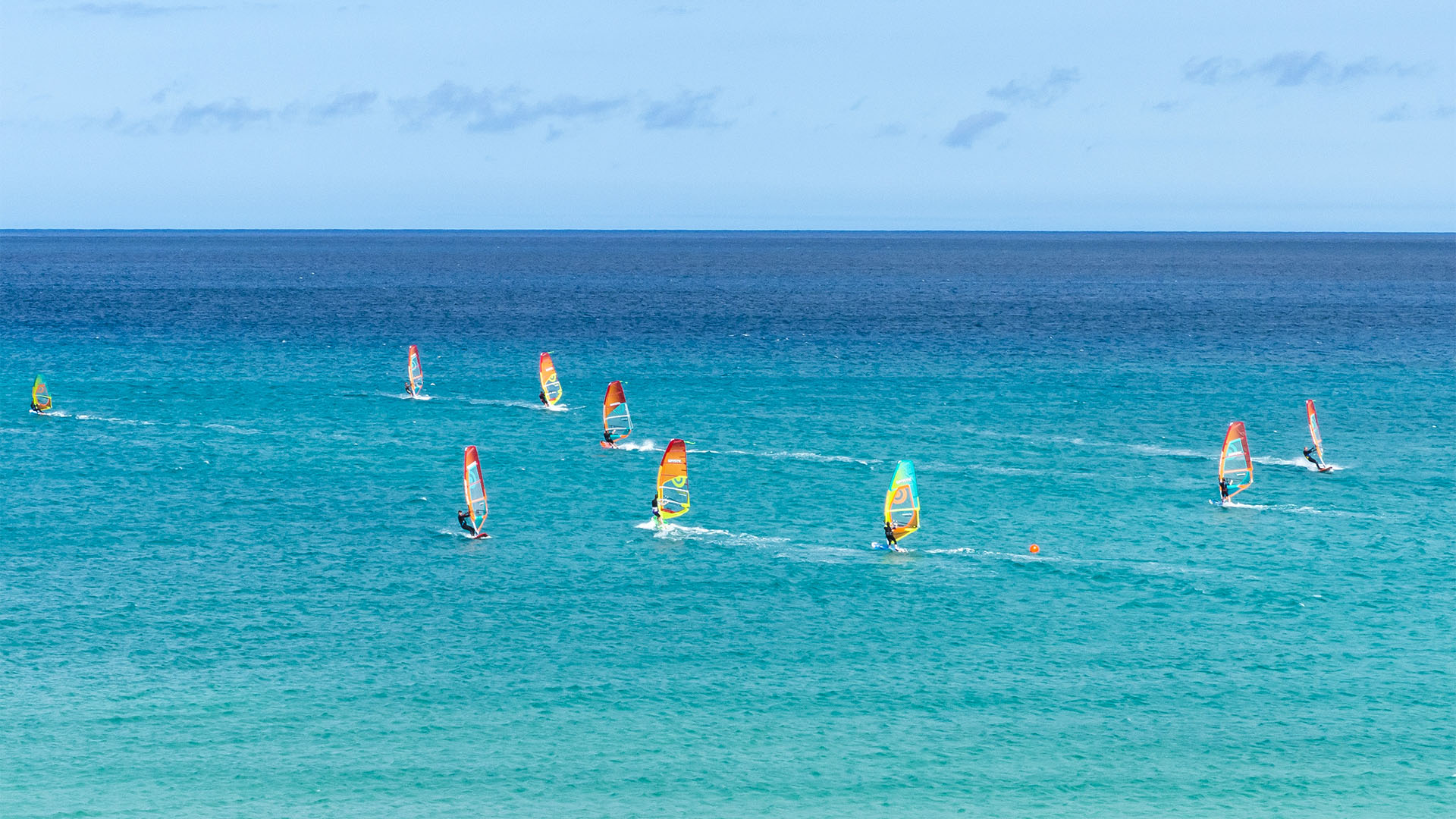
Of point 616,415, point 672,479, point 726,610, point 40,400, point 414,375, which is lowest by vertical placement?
point 726,610

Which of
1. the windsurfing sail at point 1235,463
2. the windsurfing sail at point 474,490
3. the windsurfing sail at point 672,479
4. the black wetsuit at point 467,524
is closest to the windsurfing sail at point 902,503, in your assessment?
the windsurfing sail at point 672,479

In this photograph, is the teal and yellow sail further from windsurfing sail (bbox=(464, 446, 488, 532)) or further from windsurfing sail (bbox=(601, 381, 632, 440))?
windsurfing sail (bbox=(601, 381, 632, 440))

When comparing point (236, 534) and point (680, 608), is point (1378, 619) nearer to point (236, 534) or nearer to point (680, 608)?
point (680, 608)

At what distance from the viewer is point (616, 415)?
78.8m

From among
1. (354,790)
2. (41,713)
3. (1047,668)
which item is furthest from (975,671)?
(41,713)

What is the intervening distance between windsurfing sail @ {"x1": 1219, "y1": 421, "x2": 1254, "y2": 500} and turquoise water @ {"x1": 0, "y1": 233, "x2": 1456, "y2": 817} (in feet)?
3.29

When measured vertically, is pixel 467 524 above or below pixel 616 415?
below

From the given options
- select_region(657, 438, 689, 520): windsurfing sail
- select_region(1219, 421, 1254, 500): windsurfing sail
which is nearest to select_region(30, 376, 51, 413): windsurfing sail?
select_region(657, 438, 689, 520): windsurfing sail

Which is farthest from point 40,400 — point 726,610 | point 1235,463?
point 1235,463

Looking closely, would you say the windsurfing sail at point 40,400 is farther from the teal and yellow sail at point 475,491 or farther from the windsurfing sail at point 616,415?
the teal and yellow sail at point 475,491

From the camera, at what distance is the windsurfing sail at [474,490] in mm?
50500

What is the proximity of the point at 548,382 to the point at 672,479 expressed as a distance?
115ft

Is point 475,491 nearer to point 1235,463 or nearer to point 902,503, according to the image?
point 902,503

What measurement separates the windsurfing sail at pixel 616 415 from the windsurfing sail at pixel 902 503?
21.3 metres
